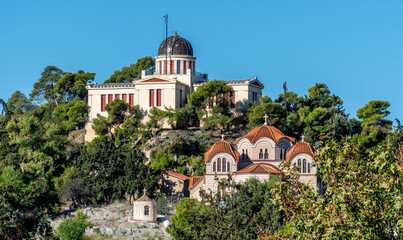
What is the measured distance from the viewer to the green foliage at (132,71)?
8500 cm

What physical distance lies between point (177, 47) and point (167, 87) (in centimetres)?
430

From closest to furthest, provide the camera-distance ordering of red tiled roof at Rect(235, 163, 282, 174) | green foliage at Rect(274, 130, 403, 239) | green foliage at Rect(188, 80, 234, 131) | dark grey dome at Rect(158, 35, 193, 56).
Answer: green foliage at Rect(274, 130, 403, 239), red tiled roof at Rect(235, 163, 282, 174), green foliage at Rect(188, 80, 234, 131), dark grey dome at Rect(158, 35, 193, 56)

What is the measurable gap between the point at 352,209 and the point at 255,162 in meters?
37.0

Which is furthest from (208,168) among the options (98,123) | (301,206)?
(301,206)

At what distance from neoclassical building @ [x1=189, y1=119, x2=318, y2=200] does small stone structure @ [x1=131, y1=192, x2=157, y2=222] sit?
4.01 m

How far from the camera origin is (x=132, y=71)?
86.7 metres

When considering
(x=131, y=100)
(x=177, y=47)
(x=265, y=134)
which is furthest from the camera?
(x=131, y=100)

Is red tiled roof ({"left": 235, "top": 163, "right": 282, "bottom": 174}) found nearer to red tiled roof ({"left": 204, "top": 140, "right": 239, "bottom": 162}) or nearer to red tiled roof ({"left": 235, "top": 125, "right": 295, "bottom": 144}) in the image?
red tiled roof ({"left": 204, "top": 140, "right": 239, "bottom": 162})

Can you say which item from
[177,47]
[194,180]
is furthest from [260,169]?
[177,47]

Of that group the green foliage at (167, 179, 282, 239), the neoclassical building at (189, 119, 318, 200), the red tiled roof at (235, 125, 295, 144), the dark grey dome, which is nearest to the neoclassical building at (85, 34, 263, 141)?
the dark grey dome

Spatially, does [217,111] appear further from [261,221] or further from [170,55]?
[261,221]

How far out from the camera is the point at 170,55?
248ft

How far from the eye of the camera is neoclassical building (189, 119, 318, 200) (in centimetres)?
5572

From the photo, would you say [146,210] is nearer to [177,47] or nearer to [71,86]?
[177,47]
